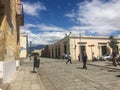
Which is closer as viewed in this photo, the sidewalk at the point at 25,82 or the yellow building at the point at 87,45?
the sidewalk at the point at 25,82

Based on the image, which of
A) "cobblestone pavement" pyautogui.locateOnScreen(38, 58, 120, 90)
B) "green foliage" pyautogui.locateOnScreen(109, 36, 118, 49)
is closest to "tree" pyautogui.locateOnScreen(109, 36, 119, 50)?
"green foliage" pyautogui.locateOnScreen(109, 36, 118, 49)

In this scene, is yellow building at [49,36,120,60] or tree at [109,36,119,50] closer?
yellow building at [49,36,120,60]

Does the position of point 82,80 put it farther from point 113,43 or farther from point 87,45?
point 113,43

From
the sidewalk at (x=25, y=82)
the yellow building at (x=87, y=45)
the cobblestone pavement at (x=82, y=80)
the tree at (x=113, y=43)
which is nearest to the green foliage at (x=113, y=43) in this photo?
the tree at (x=113, y=43)

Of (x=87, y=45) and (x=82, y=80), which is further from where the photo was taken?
(x=87, y=45)

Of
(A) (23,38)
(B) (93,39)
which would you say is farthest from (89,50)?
(A) (23,38)

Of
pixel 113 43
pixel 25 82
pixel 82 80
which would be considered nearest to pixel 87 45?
pixel 113 43

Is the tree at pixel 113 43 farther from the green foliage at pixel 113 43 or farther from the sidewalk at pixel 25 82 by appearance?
the sidewalk at pixel 25 82

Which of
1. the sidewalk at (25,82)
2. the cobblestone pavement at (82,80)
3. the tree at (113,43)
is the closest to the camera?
the sidewalk at (25,82)

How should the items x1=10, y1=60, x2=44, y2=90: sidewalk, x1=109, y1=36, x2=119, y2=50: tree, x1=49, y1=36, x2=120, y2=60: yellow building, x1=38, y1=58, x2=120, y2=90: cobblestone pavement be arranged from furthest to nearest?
x1=109, y1=36, x2=119, y2=50: tree
x1=49, y1=36, x2=120, y2=60: yellow building
x1=38, y1=58, x2=120, y2=90: cobblestone pavement
x1=10, y1=60, x2=44, y2=90: sidewalk

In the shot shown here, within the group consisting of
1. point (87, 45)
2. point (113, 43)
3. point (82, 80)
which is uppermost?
point (113, 43)

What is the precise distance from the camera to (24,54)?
61.3 m

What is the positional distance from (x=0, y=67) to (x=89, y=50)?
46.4 m

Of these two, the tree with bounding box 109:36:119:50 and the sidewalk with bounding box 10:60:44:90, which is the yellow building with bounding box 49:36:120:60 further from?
the sidewalk with bounding box 10:60:44:90
